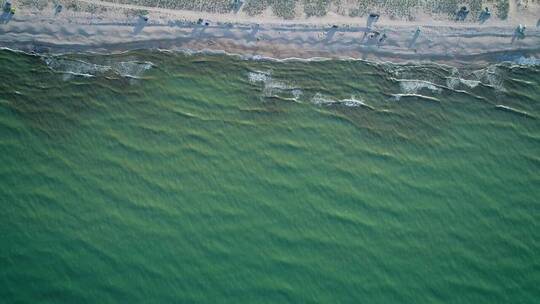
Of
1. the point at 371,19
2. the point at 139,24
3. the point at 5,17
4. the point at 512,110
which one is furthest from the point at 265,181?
the point at 5,17

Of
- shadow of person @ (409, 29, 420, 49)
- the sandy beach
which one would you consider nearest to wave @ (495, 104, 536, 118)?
the sandy beach

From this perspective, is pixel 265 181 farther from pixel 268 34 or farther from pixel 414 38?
pixel 414 38

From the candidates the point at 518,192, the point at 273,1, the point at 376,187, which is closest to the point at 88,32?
the point at 273,1

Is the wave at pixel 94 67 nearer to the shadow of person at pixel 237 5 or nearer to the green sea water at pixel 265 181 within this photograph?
the green sea water at pixel 265 181

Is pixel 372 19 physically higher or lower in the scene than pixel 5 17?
higher

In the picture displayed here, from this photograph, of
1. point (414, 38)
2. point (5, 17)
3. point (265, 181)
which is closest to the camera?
point (265, 181)
